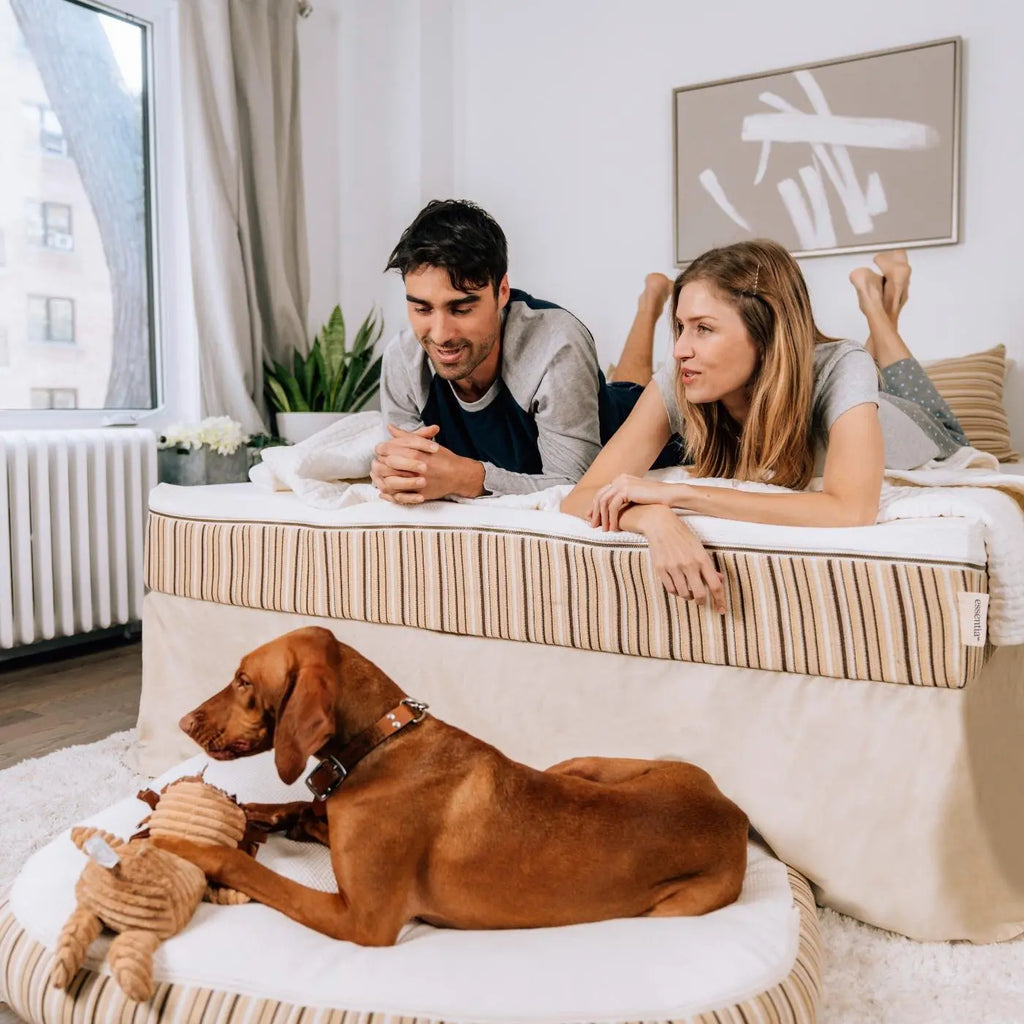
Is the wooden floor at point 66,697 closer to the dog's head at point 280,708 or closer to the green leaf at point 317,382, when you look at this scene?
the green leaf at point 317,382

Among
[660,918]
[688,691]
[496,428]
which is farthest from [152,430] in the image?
[660,918]

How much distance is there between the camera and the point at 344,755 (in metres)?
1.03

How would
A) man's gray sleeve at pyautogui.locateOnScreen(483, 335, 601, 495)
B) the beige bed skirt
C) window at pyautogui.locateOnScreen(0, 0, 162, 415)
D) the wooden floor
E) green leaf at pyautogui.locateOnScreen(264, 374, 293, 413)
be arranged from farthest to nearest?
green leaf at pyautogui.locateOnScreen(264, 374, 293, 413) → window at pyautogui.locateOnScreen(0, 0, 162, 415) → the wooden floor → man's gray sleeve at pyautogui.locateOnScreen(483, 335, 601, 495) → the beige bed skirt

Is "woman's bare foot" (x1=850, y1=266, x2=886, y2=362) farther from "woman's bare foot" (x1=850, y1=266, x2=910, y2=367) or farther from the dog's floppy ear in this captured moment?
the dog's floppy ear

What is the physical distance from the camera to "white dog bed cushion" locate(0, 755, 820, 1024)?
93 cm

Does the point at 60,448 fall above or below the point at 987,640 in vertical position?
above

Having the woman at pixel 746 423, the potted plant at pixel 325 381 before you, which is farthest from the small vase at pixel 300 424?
the woman at pixel 746 423

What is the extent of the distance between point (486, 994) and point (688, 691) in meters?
0.54

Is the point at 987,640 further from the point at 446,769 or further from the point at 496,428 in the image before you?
the point at 496,428

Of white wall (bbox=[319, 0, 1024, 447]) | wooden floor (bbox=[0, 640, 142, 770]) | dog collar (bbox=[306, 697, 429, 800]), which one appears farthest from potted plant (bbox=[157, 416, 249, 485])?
dog collar (bbox=[306, 697, 429, 800])

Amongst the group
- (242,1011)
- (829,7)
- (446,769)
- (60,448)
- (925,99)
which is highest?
(829,7)

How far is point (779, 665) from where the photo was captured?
128cm

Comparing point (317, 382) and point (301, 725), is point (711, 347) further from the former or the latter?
point (317, 382)

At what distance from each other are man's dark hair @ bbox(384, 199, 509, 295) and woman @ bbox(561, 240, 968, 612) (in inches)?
13.8
